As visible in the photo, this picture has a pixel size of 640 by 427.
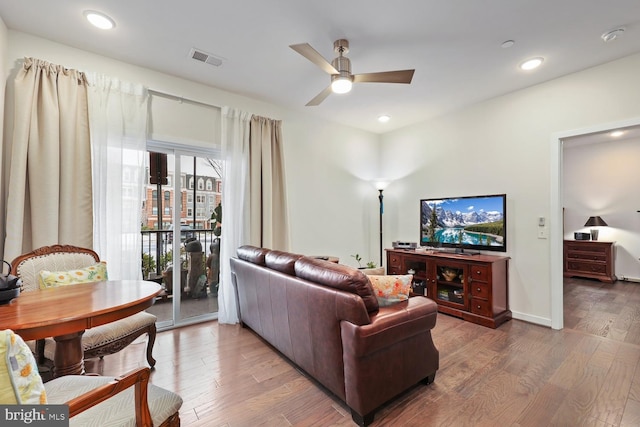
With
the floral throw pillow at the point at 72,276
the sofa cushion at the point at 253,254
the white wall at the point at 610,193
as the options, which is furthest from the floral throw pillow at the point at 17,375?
the white wall at the point at 610,193

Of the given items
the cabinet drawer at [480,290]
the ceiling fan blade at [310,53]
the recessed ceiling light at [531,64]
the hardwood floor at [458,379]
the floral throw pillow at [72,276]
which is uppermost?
the recessed ceiling light at [531,64]

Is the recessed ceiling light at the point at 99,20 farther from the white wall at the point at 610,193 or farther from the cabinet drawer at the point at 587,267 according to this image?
the cabinet drawer at the point at 587,267

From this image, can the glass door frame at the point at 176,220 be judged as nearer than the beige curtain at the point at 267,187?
Yes

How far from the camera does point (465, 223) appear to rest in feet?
12.5

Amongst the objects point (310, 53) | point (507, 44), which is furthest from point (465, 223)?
point (310, 53)

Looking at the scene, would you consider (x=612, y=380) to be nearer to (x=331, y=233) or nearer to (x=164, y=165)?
(x=331, y=233)

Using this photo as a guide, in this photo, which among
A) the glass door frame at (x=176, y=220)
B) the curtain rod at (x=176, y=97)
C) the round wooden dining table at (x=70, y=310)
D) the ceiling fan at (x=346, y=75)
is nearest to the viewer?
the round wooden dining table at (x=70, y=310)

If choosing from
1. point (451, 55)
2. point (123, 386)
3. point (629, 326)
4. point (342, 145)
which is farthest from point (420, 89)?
point (123, 386)

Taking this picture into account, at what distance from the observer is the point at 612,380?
2131mm

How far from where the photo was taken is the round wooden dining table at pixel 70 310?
50.1 inches

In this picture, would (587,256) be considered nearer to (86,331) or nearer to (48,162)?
(86,331)

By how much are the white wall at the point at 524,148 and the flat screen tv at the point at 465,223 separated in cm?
14

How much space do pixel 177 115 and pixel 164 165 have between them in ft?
1.95

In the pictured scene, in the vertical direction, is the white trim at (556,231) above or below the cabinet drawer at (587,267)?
above
